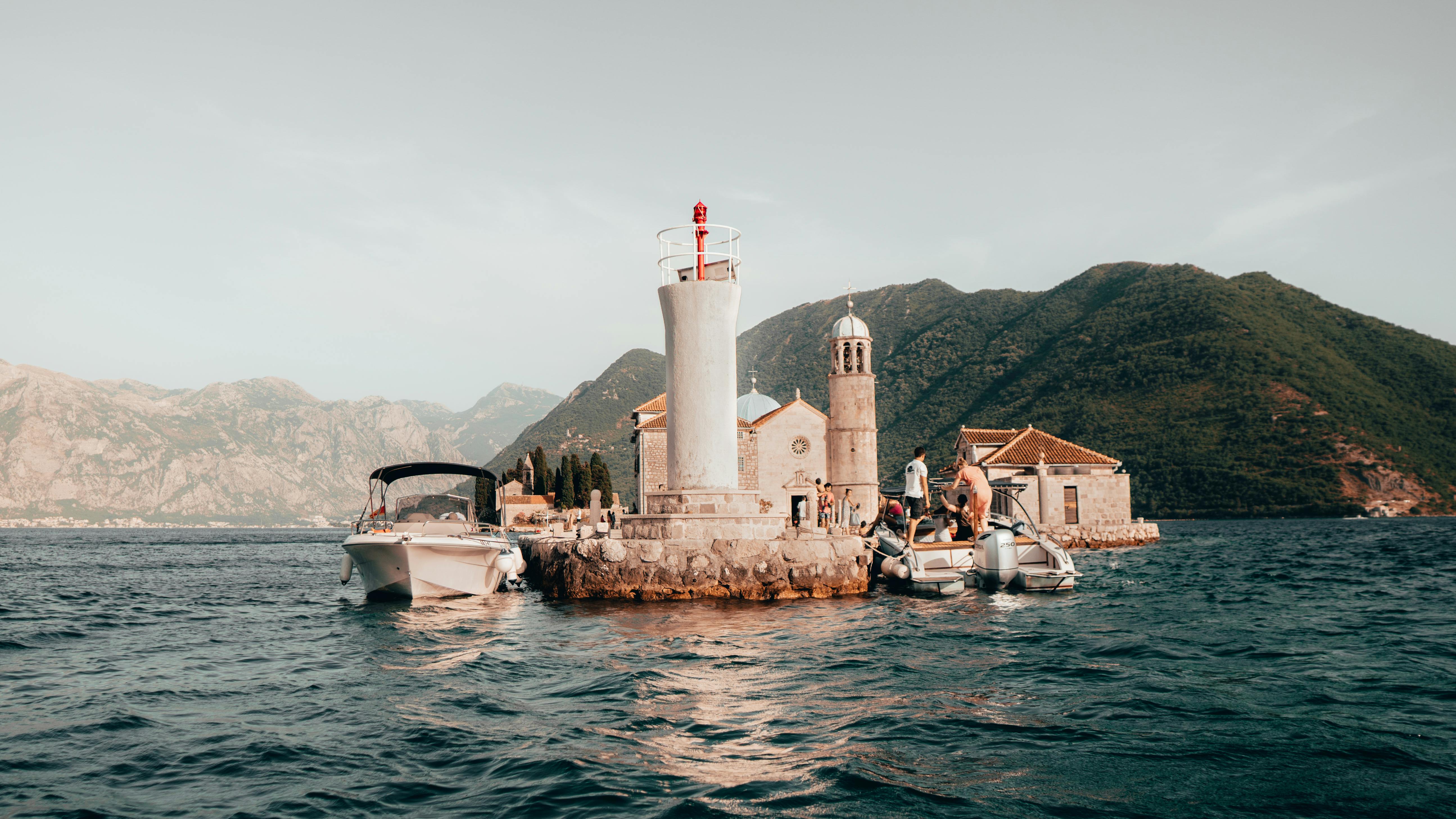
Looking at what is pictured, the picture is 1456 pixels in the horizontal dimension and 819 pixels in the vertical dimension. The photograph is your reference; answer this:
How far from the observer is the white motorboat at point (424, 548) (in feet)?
51.1

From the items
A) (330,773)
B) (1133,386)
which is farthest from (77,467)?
(330,773)

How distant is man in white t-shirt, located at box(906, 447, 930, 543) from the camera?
16844 mm

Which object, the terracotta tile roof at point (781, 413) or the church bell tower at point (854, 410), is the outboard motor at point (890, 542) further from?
the terracotta tile roof at point (781, 413)

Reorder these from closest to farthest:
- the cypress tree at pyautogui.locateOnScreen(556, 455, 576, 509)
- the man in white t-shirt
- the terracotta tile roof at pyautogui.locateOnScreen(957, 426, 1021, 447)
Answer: the man in white t-shirt
the terracotta tile roof at pyautogui.locateOnScreen(957, 426, 1021, 447)
the cypress tree at pyautogui.locateOnScreen(556, 455, 576, 509)

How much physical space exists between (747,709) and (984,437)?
38.5 meters

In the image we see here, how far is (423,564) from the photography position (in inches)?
617

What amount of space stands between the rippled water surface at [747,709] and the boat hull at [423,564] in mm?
535

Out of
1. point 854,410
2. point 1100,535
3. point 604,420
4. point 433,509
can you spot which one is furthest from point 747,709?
point 604,420

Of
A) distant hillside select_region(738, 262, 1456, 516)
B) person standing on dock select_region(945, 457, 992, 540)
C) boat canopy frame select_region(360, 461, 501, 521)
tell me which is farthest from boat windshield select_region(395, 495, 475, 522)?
distant hillside select_region(738, 262, 1456, 516)

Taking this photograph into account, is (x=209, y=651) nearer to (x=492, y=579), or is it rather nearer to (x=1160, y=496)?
(x=492, y=579)

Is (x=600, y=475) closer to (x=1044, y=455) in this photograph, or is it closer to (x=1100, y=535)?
(x=1044, y=455)

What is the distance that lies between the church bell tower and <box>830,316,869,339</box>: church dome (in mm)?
17

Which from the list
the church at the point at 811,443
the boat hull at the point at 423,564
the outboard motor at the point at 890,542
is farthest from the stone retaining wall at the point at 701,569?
the church at the point at 811,443

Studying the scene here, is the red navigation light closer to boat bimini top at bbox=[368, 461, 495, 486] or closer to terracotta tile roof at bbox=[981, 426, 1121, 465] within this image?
boat bimini top at bbox=[368, 461, 495, 486]
